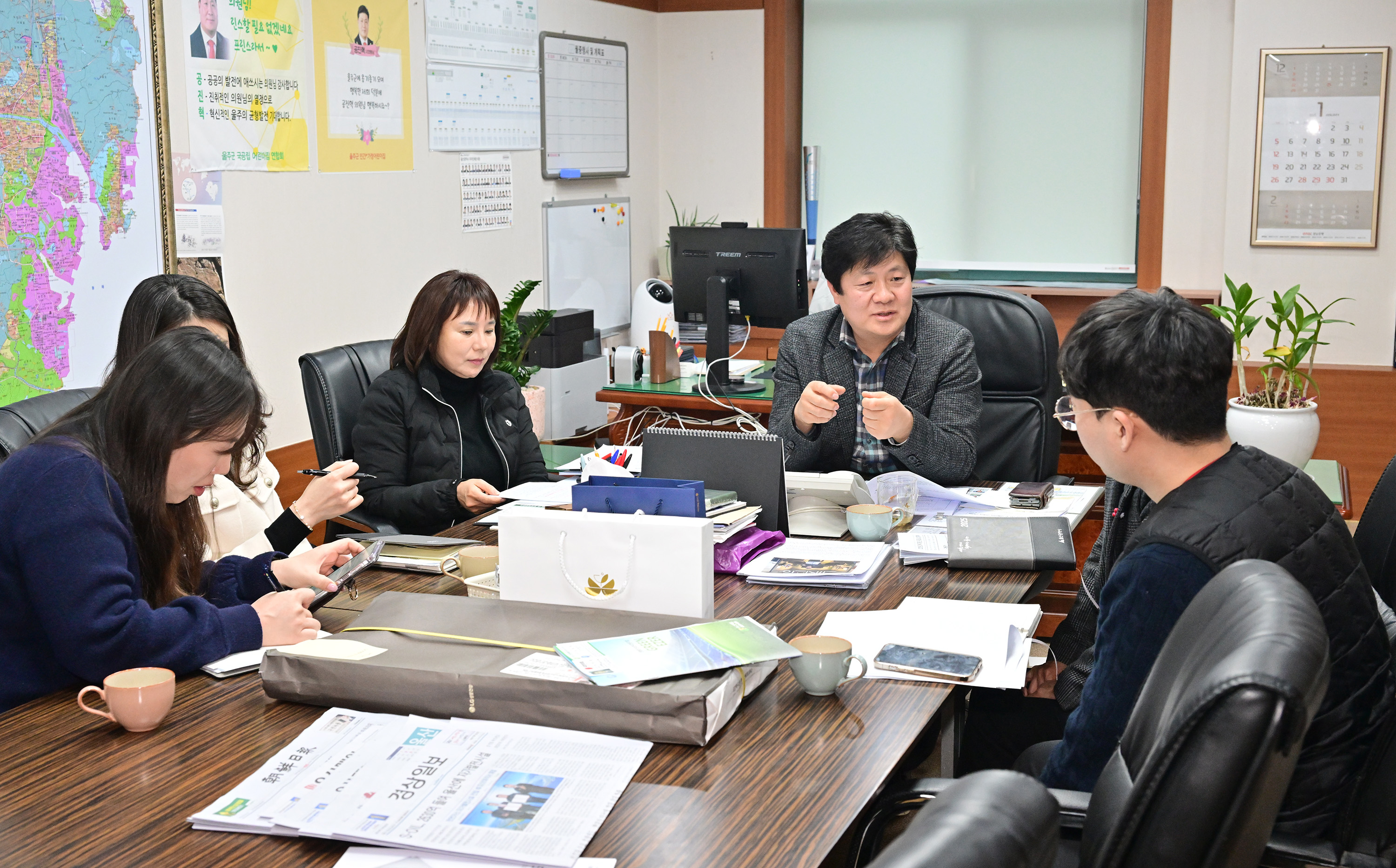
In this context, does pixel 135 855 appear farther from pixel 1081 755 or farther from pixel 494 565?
pixel 1081 755

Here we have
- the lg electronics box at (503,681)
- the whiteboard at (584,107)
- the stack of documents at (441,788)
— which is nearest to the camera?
the stack of documents at (441,788)

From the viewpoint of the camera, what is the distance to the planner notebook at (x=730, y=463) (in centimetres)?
221

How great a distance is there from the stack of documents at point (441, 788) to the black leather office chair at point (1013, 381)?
1.84m

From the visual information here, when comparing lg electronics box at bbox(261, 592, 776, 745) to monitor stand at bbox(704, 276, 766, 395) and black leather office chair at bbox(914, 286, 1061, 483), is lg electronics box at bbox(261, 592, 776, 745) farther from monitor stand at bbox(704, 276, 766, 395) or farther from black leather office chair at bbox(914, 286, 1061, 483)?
monitor stand at bbox(704, 276, 766, 395)

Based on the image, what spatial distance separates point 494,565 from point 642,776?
77cm

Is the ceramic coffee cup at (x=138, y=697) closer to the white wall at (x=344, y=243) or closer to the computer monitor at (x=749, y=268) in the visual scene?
the white wall at (x=344, y=243)

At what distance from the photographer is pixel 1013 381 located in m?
2.97

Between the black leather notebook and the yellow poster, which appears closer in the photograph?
the black leather notebook

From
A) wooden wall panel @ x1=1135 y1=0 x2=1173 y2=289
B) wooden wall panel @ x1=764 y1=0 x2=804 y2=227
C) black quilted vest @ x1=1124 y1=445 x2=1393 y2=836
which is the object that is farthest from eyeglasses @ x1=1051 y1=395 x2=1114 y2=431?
wooden wall panel @ x1=764 y1=0 x2=804 y2=227

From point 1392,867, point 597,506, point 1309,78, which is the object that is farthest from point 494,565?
point 1309,78

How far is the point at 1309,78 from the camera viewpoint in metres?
4.80

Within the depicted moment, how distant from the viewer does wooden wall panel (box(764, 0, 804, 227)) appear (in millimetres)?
5879

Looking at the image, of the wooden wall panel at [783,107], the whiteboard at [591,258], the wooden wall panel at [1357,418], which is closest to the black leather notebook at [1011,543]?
the wooden wall panel at [1357,418]

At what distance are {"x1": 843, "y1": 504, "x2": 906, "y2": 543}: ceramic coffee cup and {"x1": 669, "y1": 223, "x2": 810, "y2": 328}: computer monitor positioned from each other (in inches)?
72.0
